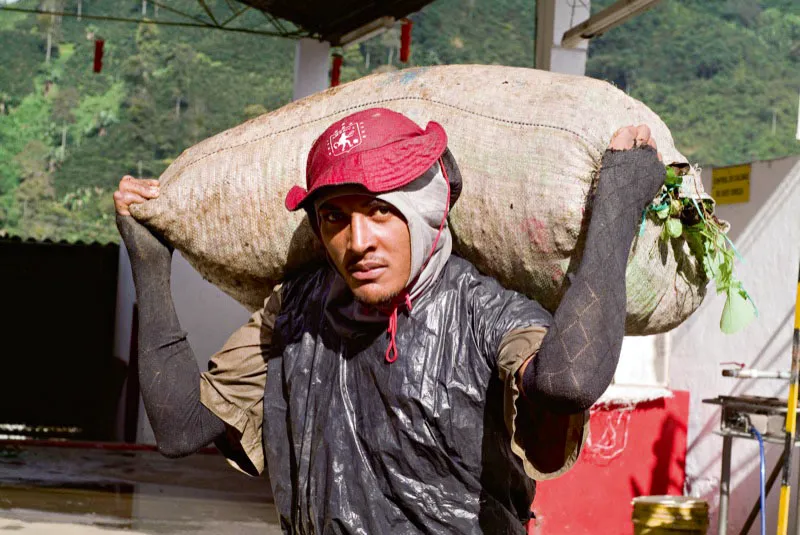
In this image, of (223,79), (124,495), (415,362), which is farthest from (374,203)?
(223,79)

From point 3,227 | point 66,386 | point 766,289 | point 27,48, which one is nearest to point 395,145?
point 766,289

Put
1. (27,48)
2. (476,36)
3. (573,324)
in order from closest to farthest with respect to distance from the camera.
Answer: (573,324) < (27,48) < (476,36)

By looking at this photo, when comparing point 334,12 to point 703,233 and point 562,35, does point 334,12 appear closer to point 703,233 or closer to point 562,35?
point 562,35

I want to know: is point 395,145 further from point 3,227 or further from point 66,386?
point 3,227

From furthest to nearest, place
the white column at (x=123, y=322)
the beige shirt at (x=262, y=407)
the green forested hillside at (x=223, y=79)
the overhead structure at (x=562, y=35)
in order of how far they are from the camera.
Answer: the green forested hillside at (x=223, y=79), the white column at (x=123, y=322), the overhead structure at (x=562, y=35), the beige shirt at (x=262, y=407)

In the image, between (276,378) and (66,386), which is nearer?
(276,378)

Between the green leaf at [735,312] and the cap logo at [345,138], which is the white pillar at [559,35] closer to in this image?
the green leaf at [735,312]

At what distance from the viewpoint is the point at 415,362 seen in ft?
6.27

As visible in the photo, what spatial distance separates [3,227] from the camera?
27.7 m

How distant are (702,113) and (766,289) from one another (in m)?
28.1

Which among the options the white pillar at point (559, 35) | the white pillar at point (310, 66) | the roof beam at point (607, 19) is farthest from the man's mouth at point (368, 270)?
the white pillar at point (310, 66)

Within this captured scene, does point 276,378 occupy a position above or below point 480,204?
below

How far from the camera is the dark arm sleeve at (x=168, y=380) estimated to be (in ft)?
6.91

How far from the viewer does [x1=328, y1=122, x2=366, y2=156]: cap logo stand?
6.12 feet
